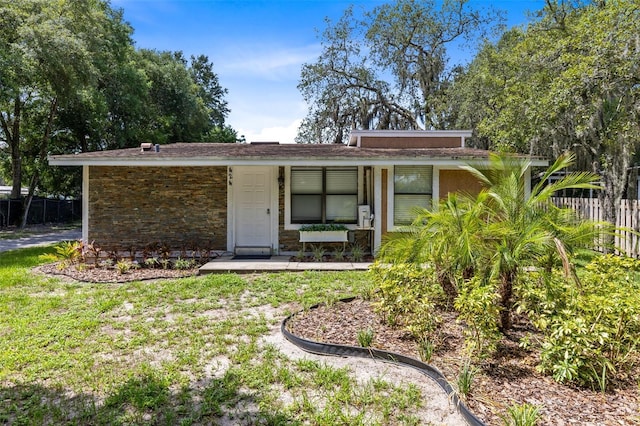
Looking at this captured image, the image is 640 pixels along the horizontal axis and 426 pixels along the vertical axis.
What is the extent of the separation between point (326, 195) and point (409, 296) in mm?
5701

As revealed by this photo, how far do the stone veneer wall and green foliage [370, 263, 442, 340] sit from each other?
5829 millimetres

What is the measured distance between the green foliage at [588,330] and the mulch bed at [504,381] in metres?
0.13

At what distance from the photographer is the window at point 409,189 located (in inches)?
364

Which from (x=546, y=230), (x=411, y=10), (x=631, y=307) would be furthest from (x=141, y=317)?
(x=411, y=10)

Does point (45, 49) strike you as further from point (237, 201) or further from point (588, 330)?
point (588, 330)

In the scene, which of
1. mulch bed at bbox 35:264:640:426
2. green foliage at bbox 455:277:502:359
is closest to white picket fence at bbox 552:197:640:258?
mulch bed at bbox 35:264:640:426

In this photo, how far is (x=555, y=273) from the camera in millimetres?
4082

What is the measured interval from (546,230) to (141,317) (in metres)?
4.63

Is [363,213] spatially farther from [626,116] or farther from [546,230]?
[626,116]

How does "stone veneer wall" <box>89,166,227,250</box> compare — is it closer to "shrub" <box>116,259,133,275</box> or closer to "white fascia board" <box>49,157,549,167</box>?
"white fascia board" <box>49,157,549,167</box>

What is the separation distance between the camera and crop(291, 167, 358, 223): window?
31.3 ft

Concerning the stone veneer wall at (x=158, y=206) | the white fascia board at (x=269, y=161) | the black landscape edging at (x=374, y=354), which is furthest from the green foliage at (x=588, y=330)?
the stone veneer wall at (x=158, y=206)

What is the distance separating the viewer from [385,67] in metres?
23.1

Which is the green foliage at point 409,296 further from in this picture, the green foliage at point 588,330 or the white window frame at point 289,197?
the white window frame at point 289,197
